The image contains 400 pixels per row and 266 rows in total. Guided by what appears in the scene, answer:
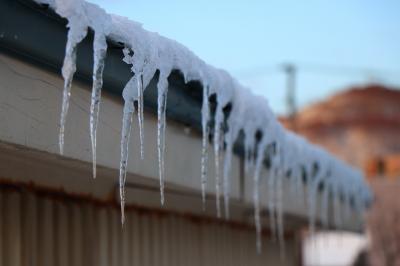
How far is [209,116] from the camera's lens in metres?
4.21

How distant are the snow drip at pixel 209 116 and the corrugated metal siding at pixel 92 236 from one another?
27cm

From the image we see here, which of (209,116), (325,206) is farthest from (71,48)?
(325,206)

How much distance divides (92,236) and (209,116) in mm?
920

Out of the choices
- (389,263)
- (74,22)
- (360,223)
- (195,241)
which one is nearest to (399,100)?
(389,263)

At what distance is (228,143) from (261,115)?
21.7 inches

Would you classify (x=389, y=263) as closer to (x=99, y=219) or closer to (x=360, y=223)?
(x=360, y=223)

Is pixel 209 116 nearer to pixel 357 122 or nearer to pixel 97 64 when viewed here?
pixel 97 64

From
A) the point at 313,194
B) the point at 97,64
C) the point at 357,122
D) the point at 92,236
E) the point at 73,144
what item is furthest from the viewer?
the point at 357,122

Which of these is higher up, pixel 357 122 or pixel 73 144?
pixel 357 122

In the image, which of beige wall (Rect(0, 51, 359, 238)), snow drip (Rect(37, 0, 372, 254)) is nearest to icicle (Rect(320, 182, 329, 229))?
snow drip (Rect(37, 0, 372, 254))

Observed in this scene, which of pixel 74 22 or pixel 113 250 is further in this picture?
pixel 113 250

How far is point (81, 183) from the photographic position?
4309 mm

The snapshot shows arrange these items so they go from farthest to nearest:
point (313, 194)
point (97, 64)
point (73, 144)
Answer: point (313, 194) → point (73, 144) → point (97, 64)

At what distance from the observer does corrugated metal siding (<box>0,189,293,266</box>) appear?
12.7 feet
